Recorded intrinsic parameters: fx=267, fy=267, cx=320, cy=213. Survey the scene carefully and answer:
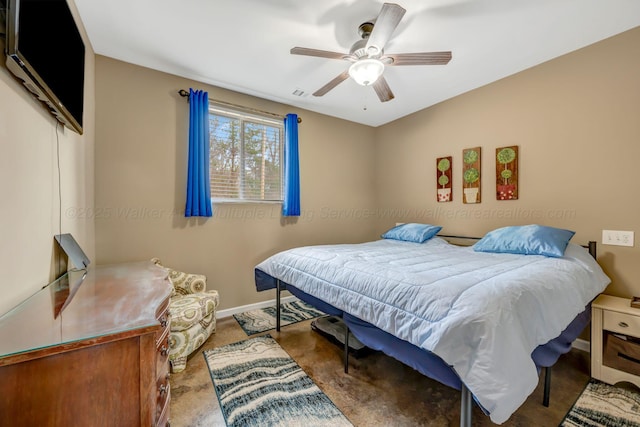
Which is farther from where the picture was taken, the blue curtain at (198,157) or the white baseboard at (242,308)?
the white baseboard at (242,308)

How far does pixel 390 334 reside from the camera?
4.81 feet

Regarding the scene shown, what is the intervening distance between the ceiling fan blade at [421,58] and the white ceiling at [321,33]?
28 centimetres

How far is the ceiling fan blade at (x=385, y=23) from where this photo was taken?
152 cm

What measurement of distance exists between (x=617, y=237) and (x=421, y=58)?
6.94 feet

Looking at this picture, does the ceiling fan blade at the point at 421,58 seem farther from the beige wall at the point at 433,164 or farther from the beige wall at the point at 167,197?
the beige wall at the point at 167,197

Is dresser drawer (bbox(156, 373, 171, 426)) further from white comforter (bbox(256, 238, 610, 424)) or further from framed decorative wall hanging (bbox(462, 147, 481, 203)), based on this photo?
framed decorative wall hanging (bbox(462, 147, 481, 203))

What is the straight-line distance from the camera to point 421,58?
1.90 metres

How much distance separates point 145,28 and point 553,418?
3.74 meters

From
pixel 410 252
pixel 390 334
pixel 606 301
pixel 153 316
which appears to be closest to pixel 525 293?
pixel 390 334

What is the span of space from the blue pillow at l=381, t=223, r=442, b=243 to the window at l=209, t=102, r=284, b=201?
153 cm

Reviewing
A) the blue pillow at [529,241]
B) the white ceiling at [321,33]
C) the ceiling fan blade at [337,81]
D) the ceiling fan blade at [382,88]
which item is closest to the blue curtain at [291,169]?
the white ceiling at [321,33]

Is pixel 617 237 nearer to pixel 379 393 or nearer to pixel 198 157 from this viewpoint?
pixel 379 393

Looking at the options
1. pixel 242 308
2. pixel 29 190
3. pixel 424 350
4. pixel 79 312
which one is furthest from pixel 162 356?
pixel 242 308

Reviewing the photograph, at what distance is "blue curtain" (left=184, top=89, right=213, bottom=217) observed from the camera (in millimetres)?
2668
